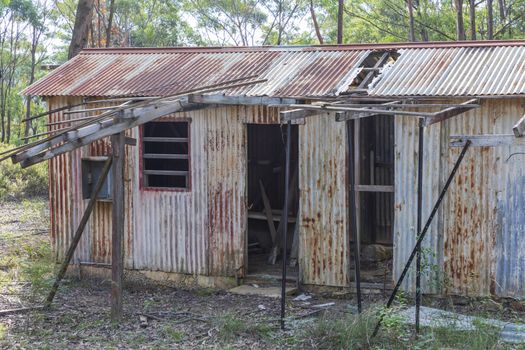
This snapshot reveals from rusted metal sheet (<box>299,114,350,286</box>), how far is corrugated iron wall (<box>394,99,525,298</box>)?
0.84 m

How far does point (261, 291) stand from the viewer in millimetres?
11328

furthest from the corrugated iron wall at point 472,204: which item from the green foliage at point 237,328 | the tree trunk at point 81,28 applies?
the tree trunk at point 81,28

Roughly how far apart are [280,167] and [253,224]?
3.85 feet

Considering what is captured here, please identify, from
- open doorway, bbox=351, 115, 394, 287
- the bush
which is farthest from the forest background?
open doorway, bbox=351, 115, 394, 287

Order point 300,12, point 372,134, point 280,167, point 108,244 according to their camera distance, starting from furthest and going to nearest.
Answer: point 300,12, point 280,167, point 372,134, point 108,244

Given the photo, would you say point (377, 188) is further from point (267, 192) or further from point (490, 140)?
point (267, 192)

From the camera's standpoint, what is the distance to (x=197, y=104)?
1062 centimetres

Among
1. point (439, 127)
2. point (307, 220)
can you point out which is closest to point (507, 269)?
point (439, 127)

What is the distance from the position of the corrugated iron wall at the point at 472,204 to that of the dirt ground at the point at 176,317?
0.35 meters

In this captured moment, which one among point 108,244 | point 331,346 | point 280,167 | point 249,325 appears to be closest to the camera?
point 331,346

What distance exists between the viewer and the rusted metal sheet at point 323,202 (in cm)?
1091

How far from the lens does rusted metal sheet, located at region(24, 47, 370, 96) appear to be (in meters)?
11.2

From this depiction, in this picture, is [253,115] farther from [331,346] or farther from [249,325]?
[331,346]

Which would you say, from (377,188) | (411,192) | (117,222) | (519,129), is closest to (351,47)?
(377,188)
